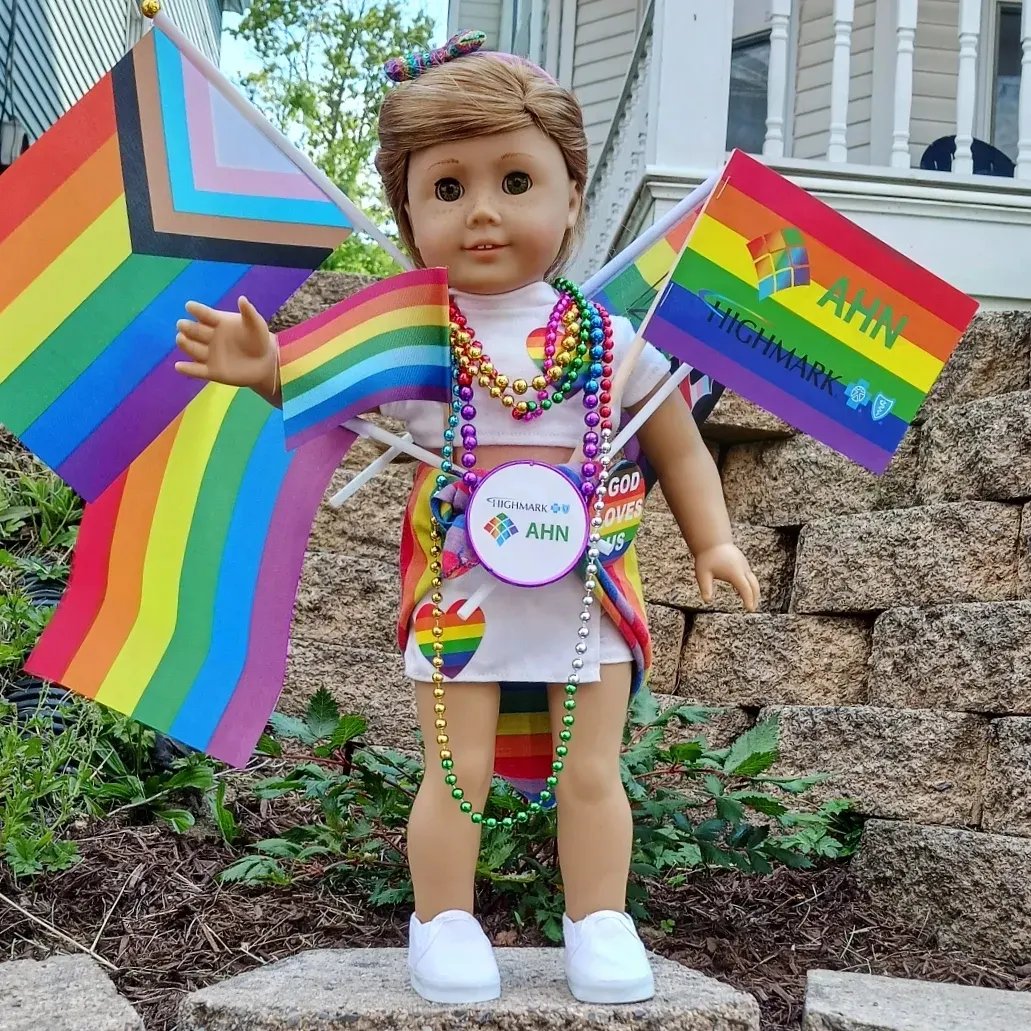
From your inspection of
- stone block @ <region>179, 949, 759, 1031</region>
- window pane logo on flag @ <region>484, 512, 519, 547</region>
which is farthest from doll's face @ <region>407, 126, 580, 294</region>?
stone block @ <region>179, 949, 759, 1031</region>

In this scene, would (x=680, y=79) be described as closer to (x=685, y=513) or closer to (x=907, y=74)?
(x=907, y=74)

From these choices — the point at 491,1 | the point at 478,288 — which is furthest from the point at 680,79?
the point at 491,1

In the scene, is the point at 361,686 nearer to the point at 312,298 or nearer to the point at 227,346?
the point at 312,298

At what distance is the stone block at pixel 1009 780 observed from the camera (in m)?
2.57

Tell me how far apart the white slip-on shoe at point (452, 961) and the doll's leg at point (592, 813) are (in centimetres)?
15

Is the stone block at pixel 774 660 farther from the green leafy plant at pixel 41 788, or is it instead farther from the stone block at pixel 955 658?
the green leafy plant at pixel 41 788

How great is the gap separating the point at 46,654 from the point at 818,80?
17.9 feet

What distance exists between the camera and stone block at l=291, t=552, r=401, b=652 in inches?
131

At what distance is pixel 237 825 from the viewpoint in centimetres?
270

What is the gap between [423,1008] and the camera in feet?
5.75

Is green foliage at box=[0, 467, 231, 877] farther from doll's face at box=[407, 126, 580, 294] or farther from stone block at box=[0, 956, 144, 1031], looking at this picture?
doll's face at box=[407, 126, 580, 294]

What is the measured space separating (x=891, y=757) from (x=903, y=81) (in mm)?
2844

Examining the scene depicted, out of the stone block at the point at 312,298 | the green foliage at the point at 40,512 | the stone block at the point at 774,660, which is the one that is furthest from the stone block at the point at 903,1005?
the stone block at the point at 312,298

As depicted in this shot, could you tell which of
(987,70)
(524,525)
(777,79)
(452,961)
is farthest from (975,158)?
(452,961)
